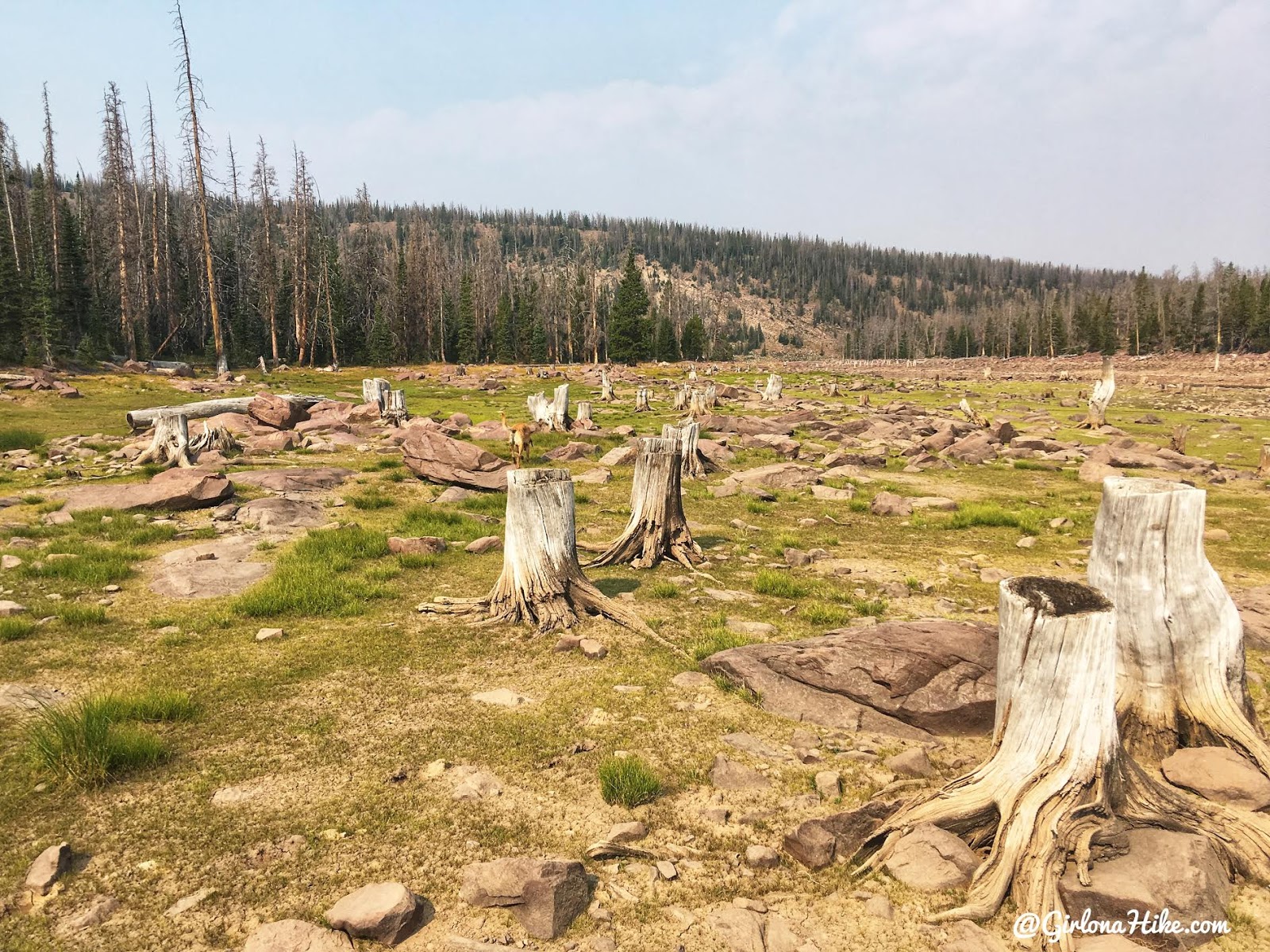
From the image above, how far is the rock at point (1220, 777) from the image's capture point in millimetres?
4594

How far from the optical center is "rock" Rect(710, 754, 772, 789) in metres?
5.04

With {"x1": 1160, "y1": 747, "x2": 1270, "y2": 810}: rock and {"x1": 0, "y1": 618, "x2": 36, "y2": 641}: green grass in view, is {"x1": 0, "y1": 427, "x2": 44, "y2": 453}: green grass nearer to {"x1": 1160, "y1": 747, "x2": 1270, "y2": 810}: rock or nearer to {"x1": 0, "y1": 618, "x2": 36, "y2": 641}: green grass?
{"x1": 0, "y1": 618, "x2": 36, "y2": 641}: green grass

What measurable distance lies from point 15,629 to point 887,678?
348 inches

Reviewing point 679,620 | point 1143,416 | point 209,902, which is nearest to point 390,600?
point 679,620

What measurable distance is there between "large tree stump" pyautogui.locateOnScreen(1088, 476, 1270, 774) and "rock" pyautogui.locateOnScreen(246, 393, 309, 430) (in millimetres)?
24756

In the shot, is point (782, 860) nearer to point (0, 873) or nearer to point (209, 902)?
point (209, 902)

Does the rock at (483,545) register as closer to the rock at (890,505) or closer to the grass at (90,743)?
the grass at (90,743)

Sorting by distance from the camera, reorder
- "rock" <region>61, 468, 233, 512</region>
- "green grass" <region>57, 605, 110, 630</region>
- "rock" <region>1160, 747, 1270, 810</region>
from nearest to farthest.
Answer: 1. "rock" <region>1160, 747, 1270, 810</region>
2. "green grass" <region>57, 605, 110, 630</region>
3. "rock" <region>61, 468, 233, 512</region>

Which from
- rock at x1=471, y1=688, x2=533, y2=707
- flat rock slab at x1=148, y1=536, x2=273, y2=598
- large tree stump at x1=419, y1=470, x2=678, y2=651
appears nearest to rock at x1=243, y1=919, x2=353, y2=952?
rock at x1=471, y1=688, x2=533, y2=707

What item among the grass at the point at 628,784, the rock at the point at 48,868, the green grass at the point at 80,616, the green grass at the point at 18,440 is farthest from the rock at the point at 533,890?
the green grass at the point at 18,440

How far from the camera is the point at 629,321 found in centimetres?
8588

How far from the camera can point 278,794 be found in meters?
4.80

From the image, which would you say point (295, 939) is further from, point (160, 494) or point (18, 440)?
point (18, 440)

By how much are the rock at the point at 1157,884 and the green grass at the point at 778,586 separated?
18.0ft
